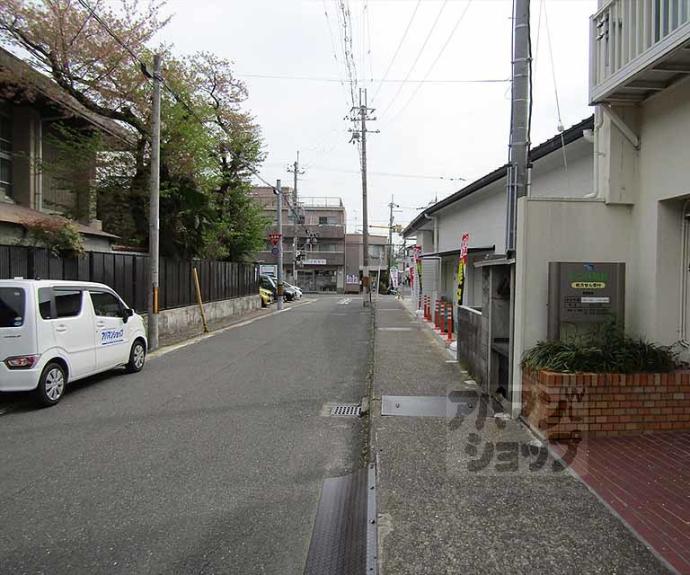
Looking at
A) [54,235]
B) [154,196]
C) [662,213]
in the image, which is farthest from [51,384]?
[662,213]

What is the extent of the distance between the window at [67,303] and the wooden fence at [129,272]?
2.85 ft

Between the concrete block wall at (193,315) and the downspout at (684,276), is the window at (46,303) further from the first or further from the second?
the concrete block wall at (193,315)

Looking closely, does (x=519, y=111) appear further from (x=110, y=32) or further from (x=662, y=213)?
(x=110, y=32)

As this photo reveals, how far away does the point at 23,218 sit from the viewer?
1145 centimetres

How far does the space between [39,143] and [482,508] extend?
53.3 ft

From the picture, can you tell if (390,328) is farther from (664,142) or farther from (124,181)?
(664,142)

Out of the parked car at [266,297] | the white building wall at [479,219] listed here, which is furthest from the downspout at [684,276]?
the parked car at [266,297]

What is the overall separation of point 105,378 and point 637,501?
8.10 m

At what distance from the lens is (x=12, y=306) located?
673 centimetres

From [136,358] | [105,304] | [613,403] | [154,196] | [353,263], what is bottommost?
[136,358]

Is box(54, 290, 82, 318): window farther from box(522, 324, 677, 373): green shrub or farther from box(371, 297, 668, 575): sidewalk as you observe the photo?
box(522, 324, 677, 373): green shrub

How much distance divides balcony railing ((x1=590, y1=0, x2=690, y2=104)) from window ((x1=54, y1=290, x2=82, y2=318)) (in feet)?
23.1

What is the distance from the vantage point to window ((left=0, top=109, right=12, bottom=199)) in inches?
567

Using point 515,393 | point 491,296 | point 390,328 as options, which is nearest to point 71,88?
point 390,328
